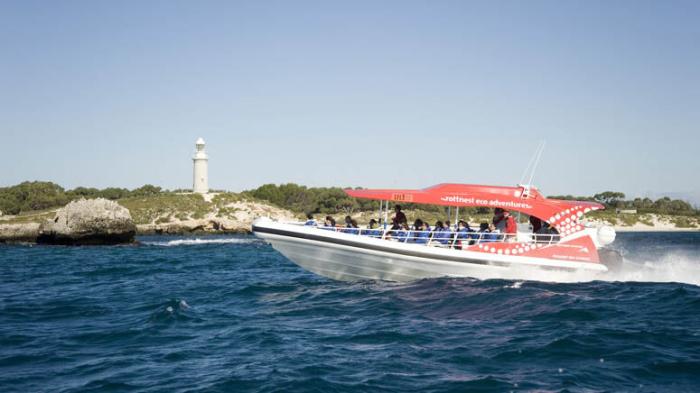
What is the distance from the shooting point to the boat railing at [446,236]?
62.5ft

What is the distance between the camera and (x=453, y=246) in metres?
19.3

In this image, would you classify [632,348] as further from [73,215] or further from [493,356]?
[73,215]

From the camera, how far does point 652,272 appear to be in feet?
69.2

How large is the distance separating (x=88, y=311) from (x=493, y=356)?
10453 millimetres

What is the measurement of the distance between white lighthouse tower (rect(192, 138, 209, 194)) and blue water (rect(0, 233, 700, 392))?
7265 cm

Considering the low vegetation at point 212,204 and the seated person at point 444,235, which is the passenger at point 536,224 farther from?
the low vegetation at point 212,204

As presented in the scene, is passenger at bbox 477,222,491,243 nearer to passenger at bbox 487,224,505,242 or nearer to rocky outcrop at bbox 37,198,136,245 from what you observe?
passenger at bbox 487,224,505,242

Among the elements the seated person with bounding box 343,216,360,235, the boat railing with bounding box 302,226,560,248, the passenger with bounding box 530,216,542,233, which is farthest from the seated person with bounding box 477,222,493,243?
the seated person with bounding box 343,216,360,235

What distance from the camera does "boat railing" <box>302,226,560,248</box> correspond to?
1905 cm

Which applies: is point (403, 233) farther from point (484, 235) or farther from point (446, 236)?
point (484, 235)

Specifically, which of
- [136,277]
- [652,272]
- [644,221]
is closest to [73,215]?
[136,277]

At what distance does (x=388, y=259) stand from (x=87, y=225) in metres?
37.7

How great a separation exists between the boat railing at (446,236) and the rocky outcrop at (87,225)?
35685 mm

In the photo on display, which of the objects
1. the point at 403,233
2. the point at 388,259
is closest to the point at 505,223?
the point at 403,233
